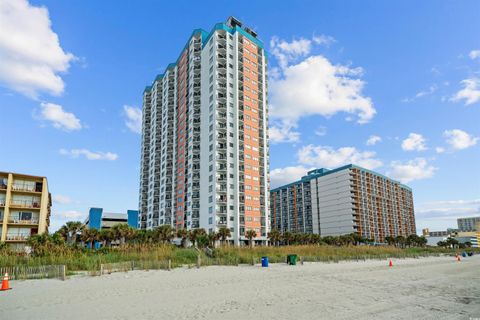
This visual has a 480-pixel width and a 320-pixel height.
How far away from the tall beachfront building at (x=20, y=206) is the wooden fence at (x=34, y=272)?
33331 mm

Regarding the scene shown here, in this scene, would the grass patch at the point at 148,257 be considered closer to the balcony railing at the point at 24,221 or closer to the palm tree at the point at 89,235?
the balcony railing at the point at 24,221

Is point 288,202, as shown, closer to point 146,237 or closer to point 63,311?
point 146,237

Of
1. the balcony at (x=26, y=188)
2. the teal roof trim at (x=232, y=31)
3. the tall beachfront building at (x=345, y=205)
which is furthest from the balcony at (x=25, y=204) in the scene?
the tall beachfront building at (x=345, y=205)

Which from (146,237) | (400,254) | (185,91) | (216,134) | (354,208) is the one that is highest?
(185,91)

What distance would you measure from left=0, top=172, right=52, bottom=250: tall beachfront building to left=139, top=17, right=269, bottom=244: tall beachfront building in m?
37.5

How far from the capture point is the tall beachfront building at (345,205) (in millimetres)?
127438

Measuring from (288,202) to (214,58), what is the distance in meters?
95.0

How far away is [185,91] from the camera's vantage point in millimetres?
99688

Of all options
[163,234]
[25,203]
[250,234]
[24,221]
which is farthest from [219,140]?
[24,221]

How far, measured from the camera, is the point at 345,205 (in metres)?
127

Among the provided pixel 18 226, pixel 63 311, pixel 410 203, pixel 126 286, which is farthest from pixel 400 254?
pixel 410 203

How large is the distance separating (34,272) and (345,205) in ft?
396

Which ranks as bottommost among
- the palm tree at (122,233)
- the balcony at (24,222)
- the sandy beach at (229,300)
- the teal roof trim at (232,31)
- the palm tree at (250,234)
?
the sandy beach at (229,300)

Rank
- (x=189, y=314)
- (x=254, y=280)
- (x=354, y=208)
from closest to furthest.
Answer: (x=189, y=314) → (x=254, y=280) → (x=354, y=208)
